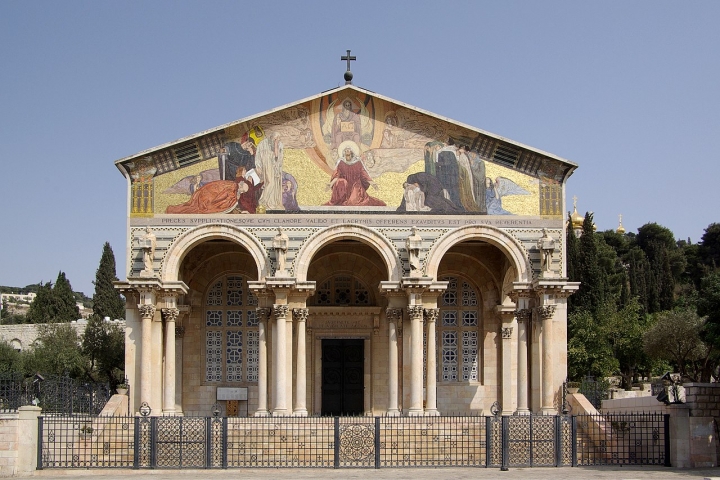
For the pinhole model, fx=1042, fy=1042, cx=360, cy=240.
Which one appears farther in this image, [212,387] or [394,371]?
[212,387]

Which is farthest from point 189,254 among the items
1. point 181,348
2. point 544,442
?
point 544,442

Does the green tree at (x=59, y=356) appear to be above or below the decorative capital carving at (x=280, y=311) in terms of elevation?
below

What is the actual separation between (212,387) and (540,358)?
1104 cm

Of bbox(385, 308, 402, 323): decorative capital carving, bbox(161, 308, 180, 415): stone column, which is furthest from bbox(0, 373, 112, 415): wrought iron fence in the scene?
bbox(385, 308, 402, 323): decorative capital carving

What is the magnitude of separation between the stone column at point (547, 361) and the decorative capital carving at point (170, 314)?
1120cm

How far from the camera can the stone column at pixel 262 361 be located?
32.2m

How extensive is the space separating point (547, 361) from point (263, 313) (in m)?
8.92

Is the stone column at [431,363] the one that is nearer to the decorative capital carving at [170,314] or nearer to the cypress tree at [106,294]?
the decorative capital carving at [170,314]

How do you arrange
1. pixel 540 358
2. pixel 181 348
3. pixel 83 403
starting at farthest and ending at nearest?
pixel 181 348, pixel 540 358, pixel 83 403

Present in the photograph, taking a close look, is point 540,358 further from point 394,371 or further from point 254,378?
point 254,378

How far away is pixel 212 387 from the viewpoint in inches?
1383

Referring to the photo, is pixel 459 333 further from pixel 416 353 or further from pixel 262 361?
pixel 262 361

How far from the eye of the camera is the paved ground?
22906 mm

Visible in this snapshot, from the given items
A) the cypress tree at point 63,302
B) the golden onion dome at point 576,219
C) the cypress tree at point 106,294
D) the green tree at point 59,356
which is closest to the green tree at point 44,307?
the cypress tree at point 63,302
